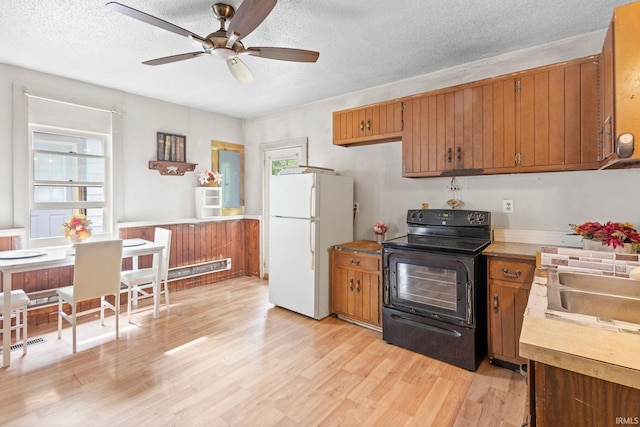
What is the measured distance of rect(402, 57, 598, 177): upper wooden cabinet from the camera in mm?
2195

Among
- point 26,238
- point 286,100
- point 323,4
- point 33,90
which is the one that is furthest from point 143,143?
point 323,4

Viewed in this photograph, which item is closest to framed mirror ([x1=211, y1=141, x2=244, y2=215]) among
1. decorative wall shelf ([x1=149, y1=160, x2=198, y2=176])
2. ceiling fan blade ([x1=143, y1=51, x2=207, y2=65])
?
decorative wall shelf ([x1=149, y1=160, x2=198, y2=176])

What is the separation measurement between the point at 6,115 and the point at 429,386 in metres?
4.53

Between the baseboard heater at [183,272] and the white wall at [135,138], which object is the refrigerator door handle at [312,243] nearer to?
the baseboard heater at [183,272]

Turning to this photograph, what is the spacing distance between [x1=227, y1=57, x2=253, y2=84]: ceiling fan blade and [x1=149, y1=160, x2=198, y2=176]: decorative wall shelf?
2140 mm

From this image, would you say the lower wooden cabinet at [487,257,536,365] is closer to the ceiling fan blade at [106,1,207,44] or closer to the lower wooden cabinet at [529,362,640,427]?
the lower wooden cabinet at [529,362,640,427]

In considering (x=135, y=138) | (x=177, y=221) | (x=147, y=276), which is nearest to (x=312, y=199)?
(x=147, y=276)

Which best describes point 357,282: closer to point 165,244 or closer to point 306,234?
point 306,234

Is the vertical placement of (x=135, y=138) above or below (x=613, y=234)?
above

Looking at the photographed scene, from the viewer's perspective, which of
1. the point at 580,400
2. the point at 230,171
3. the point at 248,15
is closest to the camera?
the point at 580,400

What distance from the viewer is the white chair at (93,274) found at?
2.62 meters

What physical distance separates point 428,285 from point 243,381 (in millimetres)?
1616

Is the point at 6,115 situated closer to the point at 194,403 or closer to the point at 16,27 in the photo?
the point at 16,27

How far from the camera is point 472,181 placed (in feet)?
9.73
